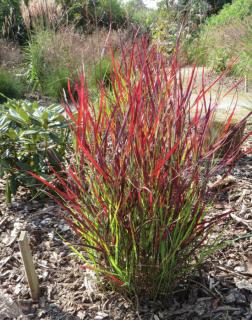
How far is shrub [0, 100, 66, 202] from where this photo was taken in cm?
237

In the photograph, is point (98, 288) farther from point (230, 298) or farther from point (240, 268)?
point (240, 268)

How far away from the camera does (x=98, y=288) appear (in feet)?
5.94

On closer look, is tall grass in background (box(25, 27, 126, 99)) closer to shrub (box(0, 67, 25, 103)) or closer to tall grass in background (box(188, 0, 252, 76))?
shrub (box(0, 67, 25, 103))

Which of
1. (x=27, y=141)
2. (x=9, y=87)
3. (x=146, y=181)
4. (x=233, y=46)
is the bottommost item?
(x=9, y=87)

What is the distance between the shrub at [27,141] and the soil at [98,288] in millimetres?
345

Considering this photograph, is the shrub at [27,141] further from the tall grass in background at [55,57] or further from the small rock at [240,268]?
the tall grass in background at [55,57]

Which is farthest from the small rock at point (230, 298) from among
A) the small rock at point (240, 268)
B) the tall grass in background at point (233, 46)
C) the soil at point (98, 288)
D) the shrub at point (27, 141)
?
the tall grass in background at point (233, 46)

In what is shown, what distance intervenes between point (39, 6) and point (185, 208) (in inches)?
219

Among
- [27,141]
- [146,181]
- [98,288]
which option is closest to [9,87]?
[27,141]

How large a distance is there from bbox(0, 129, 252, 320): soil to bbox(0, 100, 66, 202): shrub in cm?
34

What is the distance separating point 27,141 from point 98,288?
3.46 feet

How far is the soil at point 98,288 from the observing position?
1685 millimetres

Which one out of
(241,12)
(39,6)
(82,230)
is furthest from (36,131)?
(241,12)

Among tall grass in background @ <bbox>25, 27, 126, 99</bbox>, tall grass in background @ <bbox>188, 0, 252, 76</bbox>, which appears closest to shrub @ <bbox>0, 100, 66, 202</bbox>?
tall grass in background @ <bbox>188, 0, 252, 76</bbox>
